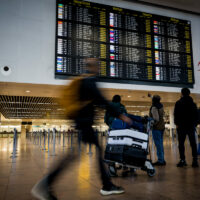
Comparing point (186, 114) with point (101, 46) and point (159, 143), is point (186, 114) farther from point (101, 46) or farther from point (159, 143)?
point (101, 46)

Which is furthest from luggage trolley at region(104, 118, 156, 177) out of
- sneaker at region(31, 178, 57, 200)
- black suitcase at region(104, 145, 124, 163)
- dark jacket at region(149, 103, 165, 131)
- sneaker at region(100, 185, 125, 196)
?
dark jacket at region(149, 103, 165, 131)

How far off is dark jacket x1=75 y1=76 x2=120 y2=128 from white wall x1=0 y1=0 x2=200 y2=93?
466 centimetres

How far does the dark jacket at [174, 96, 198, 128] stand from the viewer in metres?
4.27

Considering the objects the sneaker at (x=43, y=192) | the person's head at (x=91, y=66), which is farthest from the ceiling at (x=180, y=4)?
the sneaker at (x=43, y=192)

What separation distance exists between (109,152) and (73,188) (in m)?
0.83

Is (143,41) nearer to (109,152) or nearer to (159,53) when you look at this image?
(159,53)

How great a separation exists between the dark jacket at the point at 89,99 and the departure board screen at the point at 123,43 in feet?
14.8

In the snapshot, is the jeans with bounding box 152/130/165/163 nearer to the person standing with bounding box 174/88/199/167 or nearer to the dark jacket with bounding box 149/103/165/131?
the dark jacket with bounding box 149/103/165/131

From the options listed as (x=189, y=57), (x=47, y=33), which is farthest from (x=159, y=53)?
(x=47, y=33)

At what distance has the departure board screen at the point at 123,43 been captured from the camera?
6801mm

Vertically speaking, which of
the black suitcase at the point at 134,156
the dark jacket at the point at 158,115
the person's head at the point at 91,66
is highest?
the person's head at the point at 91,66

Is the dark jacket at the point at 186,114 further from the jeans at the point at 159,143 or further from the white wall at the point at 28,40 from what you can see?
the white wall at the point at 28,40

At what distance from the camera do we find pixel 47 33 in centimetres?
679

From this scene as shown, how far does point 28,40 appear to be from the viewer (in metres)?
6.61
